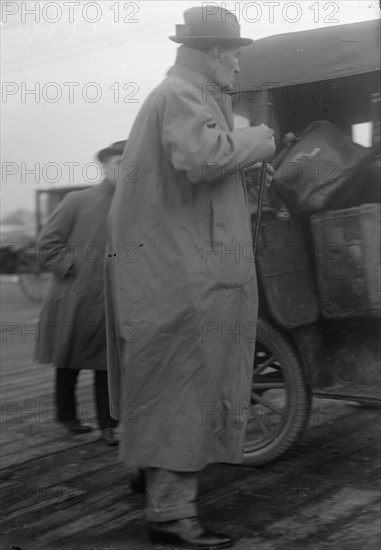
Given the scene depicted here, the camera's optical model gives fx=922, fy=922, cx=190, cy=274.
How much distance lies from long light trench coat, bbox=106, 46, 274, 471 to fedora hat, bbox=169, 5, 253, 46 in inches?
8.0

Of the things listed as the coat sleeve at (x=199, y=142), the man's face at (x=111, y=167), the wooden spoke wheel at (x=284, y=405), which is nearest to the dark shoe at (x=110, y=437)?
the wooden spoke wheel at (x=284, y=405)

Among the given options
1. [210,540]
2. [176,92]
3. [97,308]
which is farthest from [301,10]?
[210,540]

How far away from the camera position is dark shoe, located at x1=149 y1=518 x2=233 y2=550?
10.7ft

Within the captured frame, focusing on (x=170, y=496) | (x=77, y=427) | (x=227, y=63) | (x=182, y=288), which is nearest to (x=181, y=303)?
(x=182, y=288)

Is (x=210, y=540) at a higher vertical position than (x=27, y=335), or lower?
lower

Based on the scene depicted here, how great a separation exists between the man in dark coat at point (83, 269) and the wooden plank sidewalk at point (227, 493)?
1.42ft

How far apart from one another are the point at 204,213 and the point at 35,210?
647 inches

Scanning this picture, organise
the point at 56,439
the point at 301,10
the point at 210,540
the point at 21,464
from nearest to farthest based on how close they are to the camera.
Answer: the point at 210,540, the point at 301,10, the point at 21,464, the point at 56,439

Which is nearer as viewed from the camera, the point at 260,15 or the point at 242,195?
the point at 242,195

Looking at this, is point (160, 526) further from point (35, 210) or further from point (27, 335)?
point (35, 210)

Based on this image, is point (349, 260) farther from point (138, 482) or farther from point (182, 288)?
point (138, 482)

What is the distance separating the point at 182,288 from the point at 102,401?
2.09 m

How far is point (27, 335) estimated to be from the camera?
11172 millimetres

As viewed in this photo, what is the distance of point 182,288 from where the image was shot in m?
3.27
